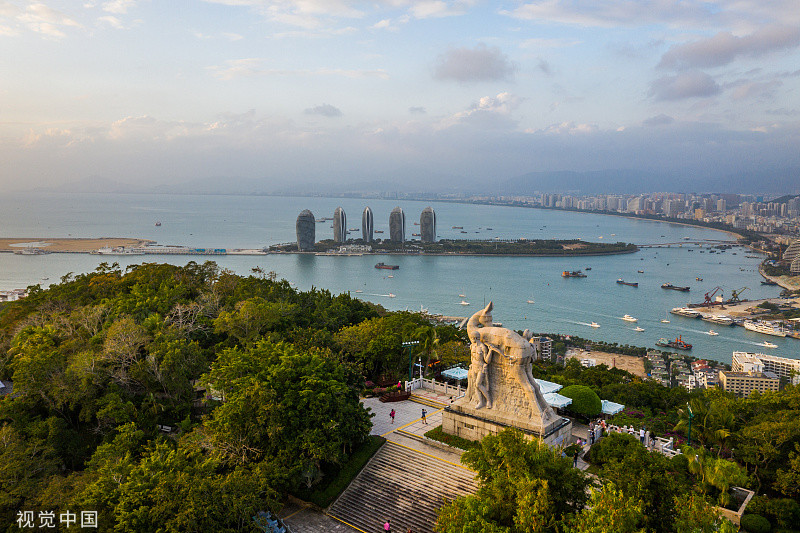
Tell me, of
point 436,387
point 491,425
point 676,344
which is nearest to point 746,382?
point 676,344

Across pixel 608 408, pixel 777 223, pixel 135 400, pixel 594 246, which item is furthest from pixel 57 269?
pixel 777 223

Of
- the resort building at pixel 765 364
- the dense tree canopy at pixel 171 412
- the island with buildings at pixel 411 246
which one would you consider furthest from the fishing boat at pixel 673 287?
the dense tree canopy at pixel 171 412

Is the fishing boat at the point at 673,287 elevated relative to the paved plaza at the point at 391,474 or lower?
lower

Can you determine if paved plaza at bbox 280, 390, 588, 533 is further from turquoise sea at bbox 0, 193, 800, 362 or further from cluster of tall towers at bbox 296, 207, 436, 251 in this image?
cluster of tall towers at bbox 296, 207, 436, 251

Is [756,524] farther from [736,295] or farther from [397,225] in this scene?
[397,225]

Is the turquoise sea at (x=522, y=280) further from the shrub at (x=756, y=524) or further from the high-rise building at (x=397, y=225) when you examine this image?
the shrub at (x=756, y=524)

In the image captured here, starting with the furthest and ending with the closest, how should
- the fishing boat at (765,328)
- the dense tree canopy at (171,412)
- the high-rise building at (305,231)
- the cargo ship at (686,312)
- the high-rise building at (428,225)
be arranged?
the high-rise building at (428,225)
the high-rise building at (305,231)
the cargo ship at (686,312)
the fishing boat at (765,328)
the dense tree canopy at (171,412)

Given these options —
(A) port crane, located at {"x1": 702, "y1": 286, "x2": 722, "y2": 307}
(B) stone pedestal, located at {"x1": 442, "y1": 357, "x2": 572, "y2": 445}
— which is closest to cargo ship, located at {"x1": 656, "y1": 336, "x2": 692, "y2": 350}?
(A) port crane, located at {"x1": 702, "y1": 286, "x2": 722, "y2": 307}
